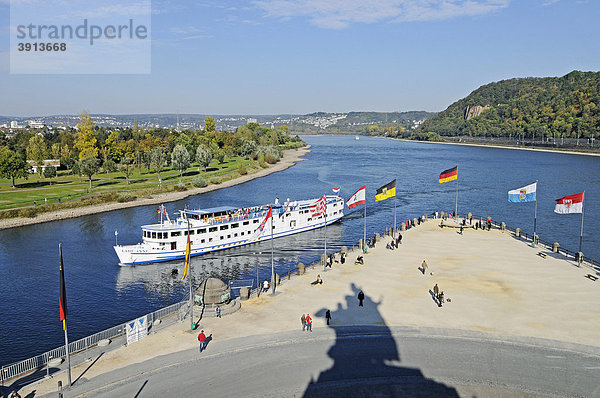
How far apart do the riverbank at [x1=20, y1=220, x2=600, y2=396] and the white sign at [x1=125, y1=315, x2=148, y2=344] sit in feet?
1.12

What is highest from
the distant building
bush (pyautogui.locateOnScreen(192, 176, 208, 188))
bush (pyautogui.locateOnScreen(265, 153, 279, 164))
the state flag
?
the state flag

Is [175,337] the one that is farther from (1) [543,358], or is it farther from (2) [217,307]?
(1) [543,358]

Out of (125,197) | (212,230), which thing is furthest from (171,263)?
(125,197)

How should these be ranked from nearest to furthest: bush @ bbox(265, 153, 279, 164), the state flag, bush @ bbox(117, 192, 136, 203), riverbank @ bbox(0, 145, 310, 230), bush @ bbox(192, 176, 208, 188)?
the state flag → riverbank @ bbox(0, 145, 310, 230) → bush @ bbox(117, 192, 136, 203) → bush @ bbox(192, 176, 208, 188) → bush @ bbox(265, 153, 279, 164)

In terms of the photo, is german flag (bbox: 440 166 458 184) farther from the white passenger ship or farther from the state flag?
the white passenger ship

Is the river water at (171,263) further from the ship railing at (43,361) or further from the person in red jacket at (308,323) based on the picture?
the person in red jacket at (308,323)

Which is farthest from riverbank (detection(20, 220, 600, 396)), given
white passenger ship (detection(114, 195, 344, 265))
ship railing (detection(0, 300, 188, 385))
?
white passenger ship (detection(114, 195, 344, 265))

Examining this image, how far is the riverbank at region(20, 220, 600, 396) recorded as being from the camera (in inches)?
1109

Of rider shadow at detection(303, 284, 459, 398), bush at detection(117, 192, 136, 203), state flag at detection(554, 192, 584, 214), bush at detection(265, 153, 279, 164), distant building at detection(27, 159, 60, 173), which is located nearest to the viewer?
rider shadow at detection(303, 284, 459, 398)

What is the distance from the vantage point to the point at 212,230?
58875 mm

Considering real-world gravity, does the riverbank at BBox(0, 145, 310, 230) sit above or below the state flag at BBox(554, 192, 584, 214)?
below

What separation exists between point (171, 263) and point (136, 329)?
2789cm

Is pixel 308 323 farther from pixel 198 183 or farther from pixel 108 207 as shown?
pixel 198 183

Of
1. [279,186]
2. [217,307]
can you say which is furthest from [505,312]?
[279,186]
